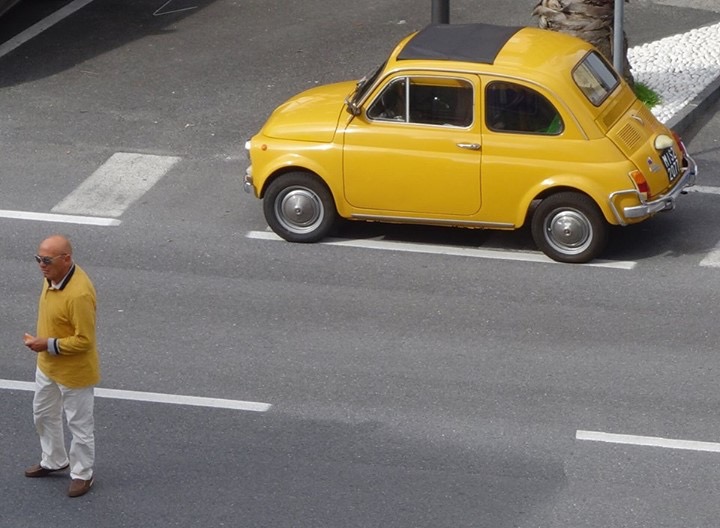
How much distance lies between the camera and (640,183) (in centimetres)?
1184

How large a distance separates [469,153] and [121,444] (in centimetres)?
421

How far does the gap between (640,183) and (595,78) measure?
47.6 inches

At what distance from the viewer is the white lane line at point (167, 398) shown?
980cm

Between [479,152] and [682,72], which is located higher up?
[682,72]

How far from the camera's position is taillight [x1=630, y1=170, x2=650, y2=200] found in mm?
11820

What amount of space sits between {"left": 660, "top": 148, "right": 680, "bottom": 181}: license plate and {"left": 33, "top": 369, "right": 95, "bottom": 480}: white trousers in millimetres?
5805

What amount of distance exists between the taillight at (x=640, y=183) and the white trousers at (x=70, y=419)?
521 cm

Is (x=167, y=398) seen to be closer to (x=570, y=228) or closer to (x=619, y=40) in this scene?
(x=570, y=228)

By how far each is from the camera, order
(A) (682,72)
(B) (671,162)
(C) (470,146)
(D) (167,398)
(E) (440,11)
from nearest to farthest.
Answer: (D) (167,398) → (C) (470,146) → (B) (671,162) → (E) (440,11) → (A) (682,72)

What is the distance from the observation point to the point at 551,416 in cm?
961

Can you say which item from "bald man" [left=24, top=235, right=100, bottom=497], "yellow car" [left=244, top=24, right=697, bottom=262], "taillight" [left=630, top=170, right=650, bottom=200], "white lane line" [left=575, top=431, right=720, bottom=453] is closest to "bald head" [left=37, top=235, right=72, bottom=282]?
"bald man" [left=24, top=235, right=100, bottom=497]

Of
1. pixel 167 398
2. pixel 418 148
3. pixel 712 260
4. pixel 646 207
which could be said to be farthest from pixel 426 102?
pixel 167 398

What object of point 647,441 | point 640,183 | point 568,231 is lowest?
point 647,441

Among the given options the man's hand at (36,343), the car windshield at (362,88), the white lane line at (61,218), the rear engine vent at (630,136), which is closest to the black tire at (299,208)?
the car windshield at (362,88)
